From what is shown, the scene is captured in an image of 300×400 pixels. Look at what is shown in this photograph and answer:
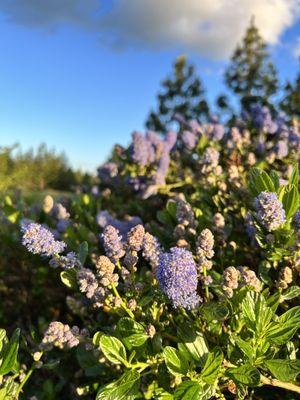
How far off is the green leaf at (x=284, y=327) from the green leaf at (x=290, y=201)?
445 mm

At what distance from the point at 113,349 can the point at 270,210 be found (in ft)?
2.66

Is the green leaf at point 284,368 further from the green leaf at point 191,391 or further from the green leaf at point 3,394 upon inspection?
Result: the green leaf at point 3,394

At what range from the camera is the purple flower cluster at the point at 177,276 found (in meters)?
1.59

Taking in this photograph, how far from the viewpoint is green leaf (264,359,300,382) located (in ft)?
5.11

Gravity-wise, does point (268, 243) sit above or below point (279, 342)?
above

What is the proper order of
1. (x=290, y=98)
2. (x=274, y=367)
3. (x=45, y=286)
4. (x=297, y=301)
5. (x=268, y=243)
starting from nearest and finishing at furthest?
1. (x=274, y=367)
2. (x=268, y=243)
3. (x=297, y=301)
4. (x=45, y=286)
5. (x=290, y=98)

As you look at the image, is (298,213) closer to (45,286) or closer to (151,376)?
(151,376)

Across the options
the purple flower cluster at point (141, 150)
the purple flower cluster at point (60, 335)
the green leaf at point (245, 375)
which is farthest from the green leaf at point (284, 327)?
the purple flower cluster at point (141, 150)

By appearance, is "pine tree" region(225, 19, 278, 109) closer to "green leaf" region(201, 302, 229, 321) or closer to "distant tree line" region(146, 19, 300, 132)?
"distant tree line" region(146, 19, 300, 132)

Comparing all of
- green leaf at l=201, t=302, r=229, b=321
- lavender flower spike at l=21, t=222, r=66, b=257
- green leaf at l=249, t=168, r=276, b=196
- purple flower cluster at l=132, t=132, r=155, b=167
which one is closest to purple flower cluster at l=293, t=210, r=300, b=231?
green leaf at l=249, t=168, r=276, b=196

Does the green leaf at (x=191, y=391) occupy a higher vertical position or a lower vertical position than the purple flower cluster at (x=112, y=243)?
lower

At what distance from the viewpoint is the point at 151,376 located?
6.87 ft

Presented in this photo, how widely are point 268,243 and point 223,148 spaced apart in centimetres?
204

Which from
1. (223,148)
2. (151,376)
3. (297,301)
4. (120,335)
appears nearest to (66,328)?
(120,335)
